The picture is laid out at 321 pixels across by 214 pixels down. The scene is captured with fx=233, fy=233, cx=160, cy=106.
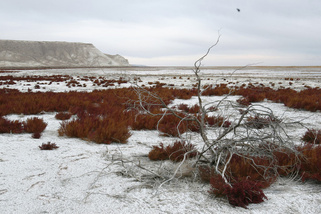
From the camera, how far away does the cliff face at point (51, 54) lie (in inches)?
3917

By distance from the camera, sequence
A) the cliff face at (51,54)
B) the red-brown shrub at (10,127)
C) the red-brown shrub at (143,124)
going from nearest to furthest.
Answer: the red-brown shrub at (10,127)
the red-brown shrub at (143,124)
the cliff face at (51,54)

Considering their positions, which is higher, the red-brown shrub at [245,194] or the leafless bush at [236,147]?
the leafless bush at [236,147]

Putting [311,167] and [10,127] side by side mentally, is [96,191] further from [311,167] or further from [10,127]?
[10,127]

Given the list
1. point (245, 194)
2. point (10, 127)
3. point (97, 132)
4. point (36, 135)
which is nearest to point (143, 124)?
point (97, 132)

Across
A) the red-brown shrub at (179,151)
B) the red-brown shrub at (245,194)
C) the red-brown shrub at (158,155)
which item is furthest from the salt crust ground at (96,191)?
the red-brown shrub at (179,151)

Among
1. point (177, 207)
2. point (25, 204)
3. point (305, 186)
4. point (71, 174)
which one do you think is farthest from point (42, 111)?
point (305, 186)

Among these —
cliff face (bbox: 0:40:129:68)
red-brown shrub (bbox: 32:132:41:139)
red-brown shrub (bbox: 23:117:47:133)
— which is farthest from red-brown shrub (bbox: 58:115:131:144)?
cliff face (bbox: 0:40:129:68)

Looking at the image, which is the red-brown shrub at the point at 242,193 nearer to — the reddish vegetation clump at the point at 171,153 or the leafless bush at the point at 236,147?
the leafless bush at the point at 236,147

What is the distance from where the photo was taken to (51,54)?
113 meters

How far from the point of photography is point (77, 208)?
2250 mm

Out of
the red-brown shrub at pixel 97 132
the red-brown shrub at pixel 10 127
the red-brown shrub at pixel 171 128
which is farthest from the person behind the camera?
the red-brown shrub at pixel 171 128

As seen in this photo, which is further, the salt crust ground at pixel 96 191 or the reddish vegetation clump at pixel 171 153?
the reddish vegetation clump at pixel 171 153

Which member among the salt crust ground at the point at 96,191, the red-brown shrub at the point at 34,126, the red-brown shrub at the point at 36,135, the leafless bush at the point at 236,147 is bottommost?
the salt crust ground at the point at 96,191

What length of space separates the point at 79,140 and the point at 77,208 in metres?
2.41
